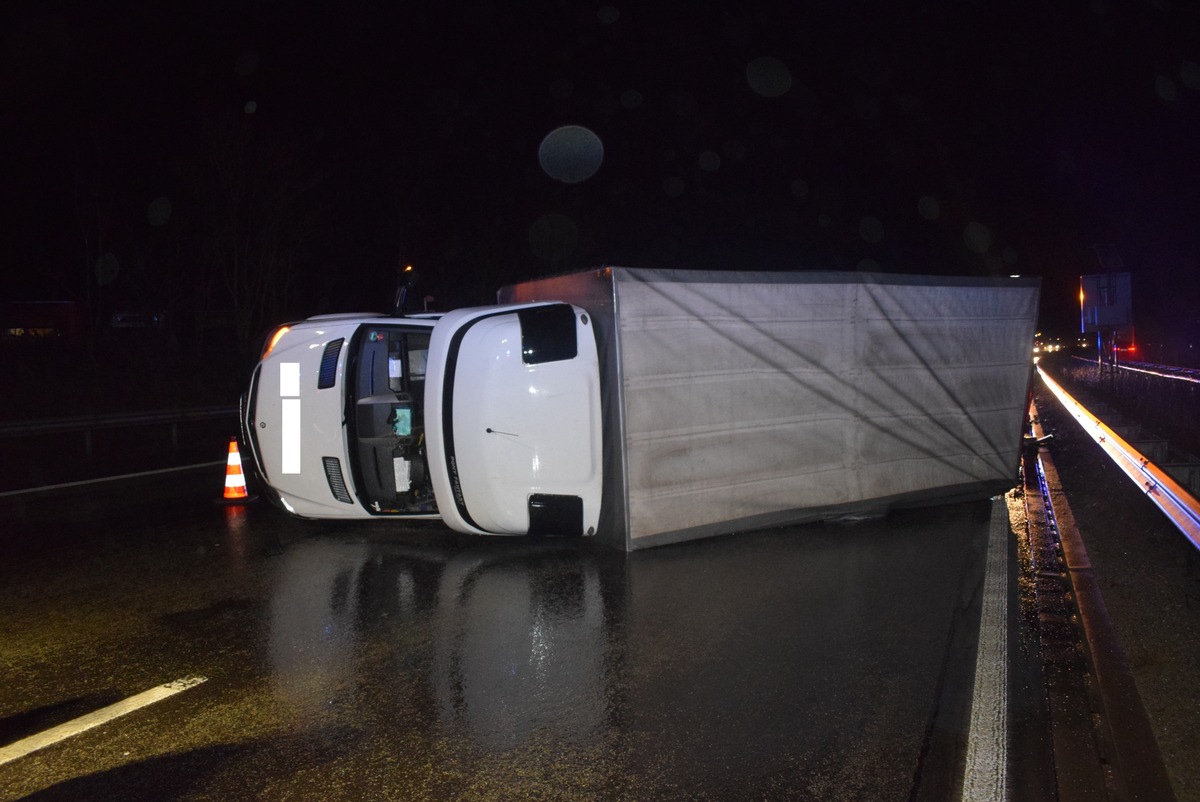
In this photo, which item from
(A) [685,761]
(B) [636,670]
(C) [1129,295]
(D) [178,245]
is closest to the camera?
(A) [685,761]

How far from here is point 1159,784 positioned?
323 centimetres

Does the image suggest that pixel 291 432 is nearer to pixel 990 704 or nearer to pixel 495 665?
pixel 495 665

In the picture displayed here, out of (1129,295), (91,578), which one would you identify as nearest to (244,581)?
(91,578)

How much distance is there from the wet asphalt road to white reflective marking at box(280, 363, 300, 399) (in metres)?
1.29

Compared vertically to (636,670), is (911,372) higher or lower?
higher

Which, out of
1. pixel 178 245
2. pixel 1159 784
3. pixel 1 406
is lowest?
pixel 1159 784

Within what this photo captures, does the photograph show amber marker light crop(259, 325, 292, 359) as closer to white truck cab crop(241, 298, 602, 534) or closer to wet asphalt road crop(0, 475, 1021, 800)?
white truck cab crop(241, 298, 602, 534)

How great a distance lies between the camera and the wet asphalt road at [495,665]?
3418 millimetres

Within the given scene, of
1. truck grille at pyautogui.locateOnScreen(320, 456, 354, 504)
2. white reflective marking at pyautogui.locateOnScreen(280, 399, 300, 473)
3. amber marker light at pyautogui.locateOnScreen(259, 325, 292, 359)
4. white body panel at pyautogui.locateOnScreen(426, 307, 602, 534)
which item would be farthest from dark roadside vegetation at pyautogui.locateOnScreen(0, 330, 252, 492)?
white body panel at pyautogui.locateOnScreen(426, 307, 602, 534)

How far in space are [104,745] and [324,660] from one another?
1.20 m

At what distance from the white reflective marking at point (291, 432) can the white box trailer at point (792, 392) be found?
228cm

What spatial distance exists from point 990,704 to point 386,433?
17.0 ft

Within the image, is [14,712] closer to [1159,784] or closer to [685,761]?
[685,761]

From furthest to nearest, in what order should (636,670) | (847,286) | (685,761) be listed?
(847,286) → (636,670) → (685,761)
